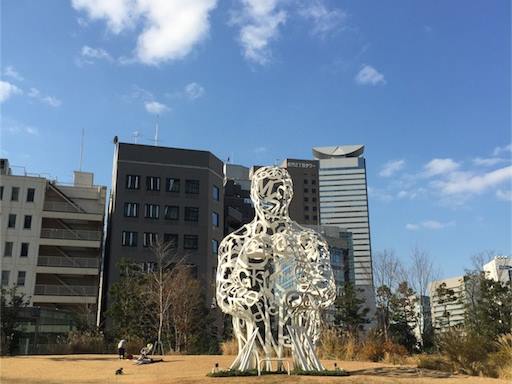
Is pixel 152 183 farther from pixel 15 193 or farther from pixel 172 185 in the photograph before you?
pixel 15 193

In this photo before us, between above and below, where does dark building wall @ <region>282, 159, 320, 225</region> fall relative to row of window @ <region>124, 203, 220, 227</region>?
above

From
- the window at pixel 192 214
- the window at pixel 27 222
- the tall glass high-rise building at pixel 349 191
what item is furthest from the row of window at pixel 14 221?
the tall glass high-rise building at pixel 349 191

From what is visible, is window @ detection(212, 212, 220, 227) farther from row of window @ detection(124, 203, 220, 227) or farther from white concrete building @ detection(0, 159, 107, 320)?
white concrete building @ detection(0, 159, 107, 320)

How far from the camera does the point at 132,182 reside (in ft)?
175

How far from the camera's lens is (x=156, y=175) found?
54.4 meters

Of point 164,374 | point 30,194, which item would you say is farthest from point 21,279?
point 164,374

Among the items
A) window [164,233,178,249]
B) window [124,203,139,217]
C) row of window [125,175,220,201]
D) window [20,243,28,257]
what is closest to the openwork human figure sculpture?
window [164,233,178,249]

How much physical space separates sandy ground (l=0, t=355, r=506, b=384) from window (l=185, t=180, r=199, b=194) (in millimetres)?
34690

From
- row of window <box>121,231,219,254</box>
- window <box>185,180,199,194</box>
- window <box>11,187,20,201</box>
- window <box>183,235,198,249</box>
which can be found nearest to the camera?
window <box>11,187,20,201</box>

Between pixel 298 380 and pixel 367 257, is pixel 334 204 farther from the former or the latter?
pixel 298 380

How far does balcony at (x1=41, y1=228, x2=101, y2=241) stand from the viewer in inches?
1953

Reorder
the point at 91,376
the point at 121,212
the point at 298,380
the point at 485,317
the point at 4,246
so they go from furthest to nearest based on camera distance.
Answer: the point at 121,212 < the point at 4,246 < the point at 485,317 < the point at 91,376 < the point at 298,380

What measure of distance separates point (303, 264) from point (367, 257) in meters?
144

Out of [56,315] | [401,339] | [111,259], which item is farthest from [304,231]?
[111,259]
